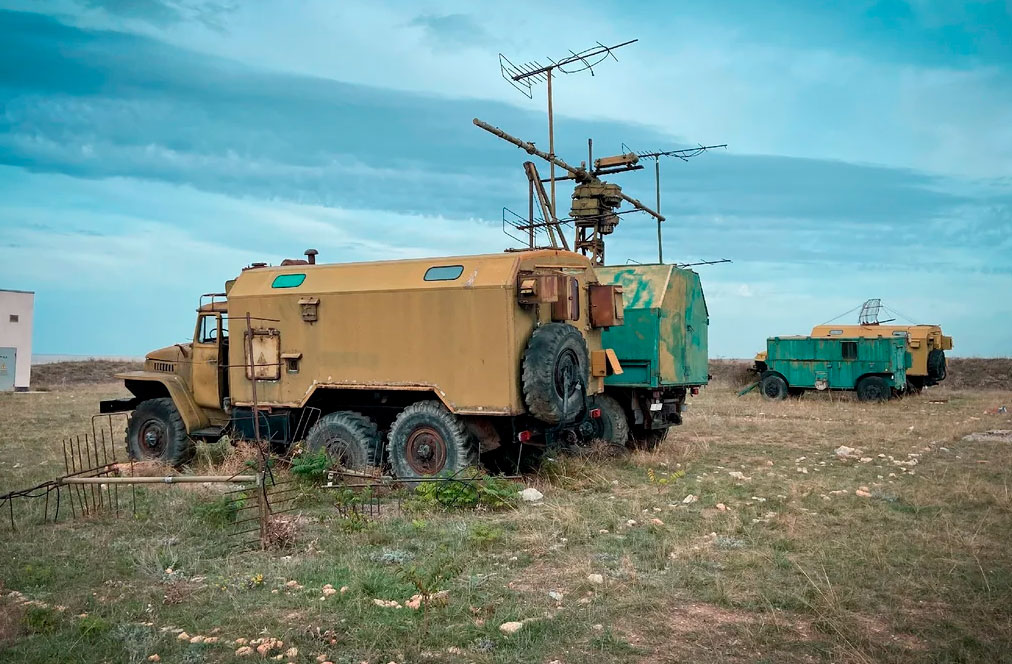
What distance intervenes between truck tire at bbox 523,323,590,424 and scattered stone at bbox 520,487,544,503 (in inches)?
37.6

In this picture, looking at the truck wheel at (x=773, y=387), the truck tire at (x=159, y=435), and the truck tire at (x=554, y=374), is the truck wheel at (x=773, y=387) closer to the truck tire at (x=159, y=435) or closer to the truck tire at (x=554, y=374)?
the truck tire at (x=554, y=374)

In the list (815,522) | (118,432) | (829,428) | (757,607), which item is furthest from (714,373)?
(757,607)

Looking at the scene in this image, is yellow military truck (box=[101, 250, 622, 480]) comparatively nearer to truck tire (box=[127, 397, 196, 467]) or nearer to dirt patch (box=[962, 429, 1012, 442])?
truck tire (box=[127, 397, 196, 467])

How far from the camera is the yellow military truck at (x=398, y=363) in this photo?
385 inches

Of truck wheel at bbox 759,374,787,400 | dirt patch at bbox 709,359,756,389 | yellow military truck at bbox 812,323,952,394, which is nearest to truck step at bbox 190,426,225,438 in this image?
truck wheel at bbox 759,374,787,400

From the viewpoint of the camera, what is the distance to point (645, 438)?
45.3 ft

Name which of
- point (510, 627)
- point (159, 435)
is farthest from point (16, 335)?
point (510, 627)

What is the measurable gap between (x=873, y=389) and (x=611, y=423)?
14748mm

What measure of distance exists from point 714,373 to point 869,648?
30902 millimetres

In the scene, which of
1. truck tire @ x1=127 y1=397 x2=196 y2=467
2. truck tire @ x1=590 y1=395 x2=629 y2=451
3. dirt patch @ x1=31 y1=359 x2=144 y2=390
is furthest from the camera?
dirt patch @ x1=31 y1=359 x2=144 y2=390

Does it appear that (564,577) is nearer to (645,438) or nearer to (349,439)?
(349,439)

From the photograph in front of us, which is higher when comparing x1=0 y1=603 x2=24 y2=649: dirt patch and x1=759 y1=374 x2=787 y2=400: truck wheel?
x1=759 y1=374 x2=787 y2=400: truck wheel

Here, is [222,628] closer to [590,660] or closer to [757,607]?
[590,660]

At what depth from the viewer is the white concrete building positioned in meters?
34.3
